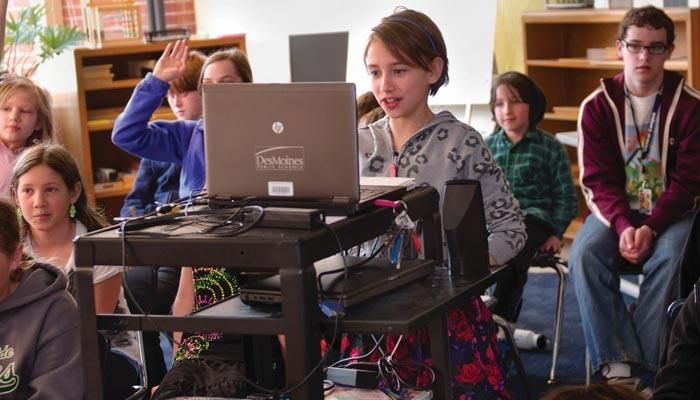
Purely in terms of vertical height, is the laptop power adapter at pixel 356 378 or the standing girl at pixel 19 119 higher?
the standing girl at pixel 19 119

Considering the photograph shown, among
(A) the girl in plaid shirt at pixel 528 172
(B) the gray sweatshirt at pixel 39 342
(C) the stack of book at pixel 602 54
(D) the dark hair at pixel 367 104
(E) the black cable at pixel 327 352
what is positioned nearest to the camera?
(E) the black cable at pixel 327 352

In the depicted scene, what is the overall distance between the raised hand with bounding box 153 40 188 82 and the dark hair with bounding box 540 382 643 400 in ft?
7.78

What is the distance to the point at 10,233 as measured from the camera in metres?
2.44

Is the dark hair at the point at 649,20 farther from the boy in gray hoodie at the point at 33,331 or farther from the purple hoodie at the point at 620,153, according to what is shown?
the boy in gray hoodie at the point at 33,331

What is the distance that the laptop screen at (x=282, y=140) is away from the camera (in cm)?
187

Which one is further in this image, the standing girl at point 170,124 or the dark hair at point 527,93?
the dark hair at point 527,93

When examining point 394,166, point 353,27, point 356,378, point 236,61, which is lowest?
point 356,378

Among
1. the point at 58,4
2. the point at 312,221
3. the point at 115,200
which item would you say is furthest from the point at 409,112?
the point at 58,4

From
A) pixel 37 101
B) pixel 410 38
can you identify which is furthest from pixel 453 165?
pixel 37 101

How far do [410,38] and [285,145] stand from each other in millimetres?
658

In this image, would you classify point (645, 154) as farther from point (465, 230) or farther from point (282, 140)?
point (282, 140)

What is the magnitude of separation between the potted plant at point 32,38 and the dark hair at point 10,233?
3175 millimetres

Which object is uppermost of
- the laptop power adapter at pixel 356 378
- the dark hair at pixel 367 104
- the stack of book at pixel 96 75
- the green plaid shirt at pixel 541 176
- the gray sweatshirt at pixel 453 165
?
the stack of book at pixel 96 75

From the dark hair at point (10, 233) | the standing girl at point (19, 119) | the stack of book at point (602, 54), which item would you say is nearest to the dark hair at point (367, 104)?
the standing girl at point (19, 119)
